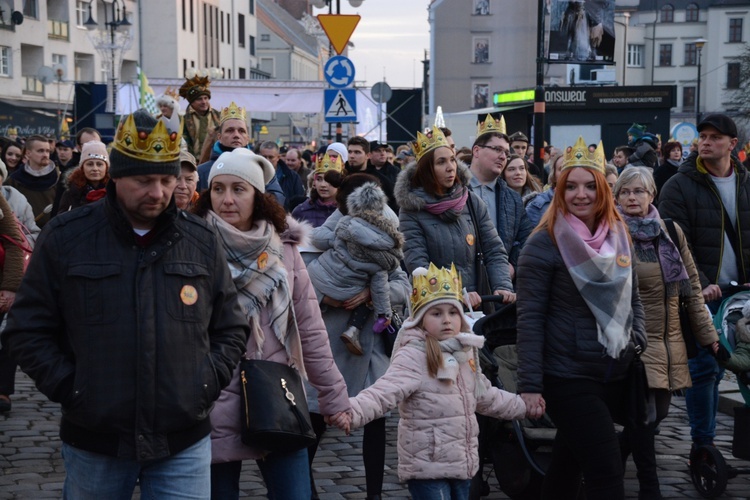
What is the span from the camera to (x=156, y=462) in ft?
13.1

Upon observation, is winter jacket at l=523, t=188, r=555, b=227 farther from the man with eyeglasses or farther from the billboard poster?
the billboard poster

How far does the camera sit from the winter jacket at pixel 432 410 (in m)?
5.53

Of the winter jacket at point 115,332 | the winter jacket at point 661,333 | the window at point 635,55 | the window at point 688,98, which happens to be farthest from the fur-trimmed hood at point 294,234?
the window at point 635,55

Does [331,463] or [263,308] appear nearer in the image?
[263,308]

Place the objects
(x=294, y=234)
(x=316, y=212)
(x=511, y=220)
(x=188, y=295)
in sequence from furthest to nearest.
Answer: (x=316, y=212) < (x=511, y=220) < (x=294, y=234) < (x=188, y=295)

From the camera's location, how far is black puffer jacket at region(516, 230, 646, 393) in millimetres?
5488

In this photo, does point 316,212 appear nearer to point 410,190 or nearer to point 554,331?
point 410,190

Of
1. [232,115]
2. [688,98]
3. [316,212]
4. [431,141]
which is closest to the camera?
[431,141]

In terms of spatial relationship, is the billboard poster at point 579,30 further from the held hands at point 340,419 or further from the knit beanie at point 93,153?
the held hands at point 340,419

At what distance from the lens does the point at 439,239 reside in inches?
289

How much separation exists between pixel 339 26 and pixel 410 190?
8.90m

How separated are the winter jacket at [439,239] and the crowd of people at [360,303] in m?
0.01

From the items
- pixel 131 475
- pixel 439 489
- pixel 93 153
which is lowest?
pixel 439 489

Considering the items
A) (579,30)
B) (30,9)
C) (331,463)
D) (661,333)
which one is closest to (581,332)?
(661,333)
